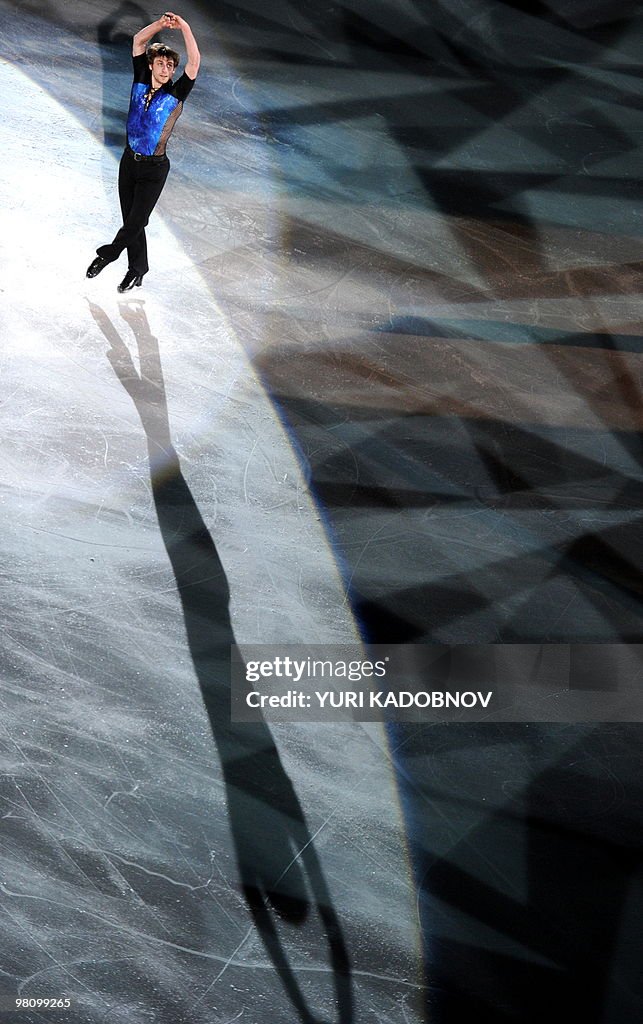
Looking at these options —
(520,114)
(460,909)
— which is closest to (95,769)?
(460,909)

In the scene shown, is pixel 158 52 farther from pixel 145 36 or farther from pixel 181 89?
pixel 145 36

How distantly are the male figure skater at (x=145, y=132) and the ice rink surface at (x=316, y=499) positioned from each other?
34 cm

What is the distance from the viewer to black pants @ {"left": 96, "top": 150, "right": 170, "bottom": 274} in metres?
6.98

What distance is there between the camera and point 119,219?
809cm

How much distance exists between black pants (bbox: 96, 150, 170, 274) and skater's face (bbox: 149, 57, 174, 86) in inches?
23.5

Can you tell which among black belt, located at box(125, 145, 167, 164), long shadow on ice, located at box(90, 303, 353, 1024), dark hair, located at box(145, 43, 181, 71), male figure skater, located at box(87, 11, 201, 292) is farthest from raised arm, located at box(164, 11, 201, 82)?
long shadow on ice, located at box(90, 303, 353, 1024)

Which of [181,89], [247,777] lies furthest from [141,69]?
[247,777]

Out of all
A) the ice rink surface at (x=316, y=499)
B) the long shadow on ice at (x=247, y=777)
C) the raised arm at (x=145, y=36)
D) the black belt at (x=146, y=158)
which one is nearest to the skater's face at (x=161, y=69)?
the raised arm at (x=145, y=36)

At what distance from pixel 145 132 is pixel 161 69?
455mm

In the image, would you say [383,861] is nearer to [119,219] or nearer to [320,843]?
[320,843]

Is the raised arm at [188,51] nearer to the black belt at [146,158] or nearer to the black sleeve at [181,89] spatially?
the black sleeve at [181,89]

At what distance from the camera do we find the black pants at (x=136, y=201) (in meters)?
6.98

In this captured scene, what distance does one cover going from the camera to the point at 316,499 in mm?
6594

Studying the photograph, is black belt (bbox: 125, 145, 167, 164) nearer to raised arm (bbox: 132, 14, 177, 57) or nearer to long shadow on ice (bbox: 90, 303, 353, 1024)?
raised arm (bbox: 132, 14, 177, 57)
